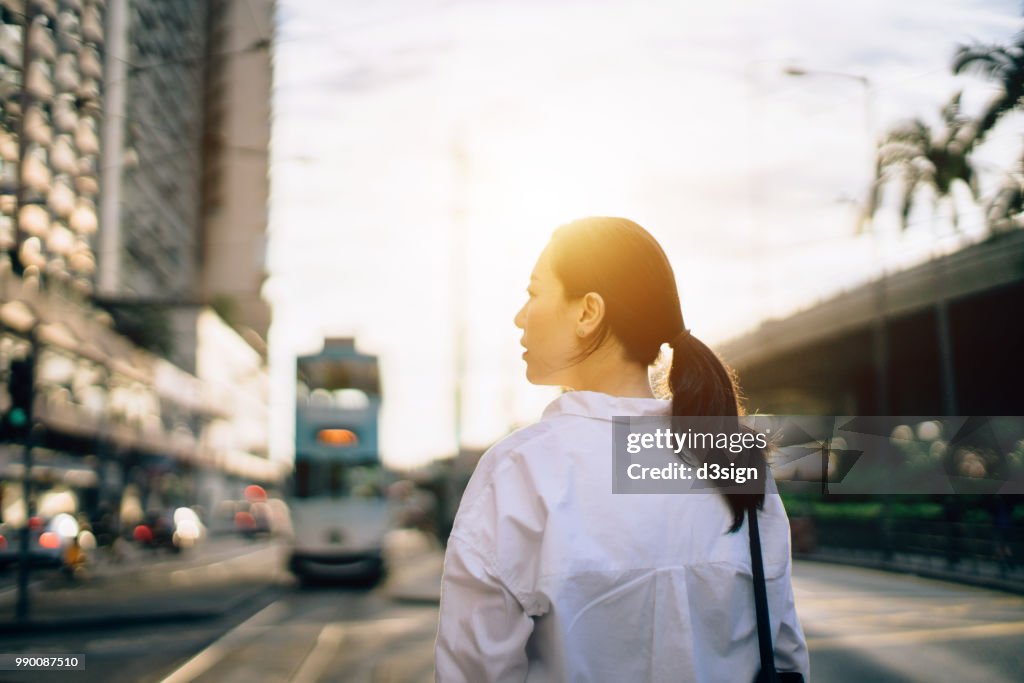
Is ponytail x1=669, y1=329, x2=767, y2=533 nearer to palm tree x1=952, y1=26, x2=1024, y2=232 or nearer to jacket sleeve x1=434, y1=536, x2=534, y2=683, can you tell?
jacket sleeve x1=434, y1=536, x2=534, y2=683

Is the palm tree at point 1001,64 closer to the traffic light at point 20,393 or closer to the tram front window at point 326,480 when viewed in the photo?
the traffic light at point 20,393

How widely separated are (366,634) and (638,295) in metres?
11.8

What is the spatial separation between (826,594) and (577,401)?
15952mm

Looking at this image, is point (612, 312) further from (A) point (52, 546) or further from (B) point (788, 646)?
(A) point (52, 546)

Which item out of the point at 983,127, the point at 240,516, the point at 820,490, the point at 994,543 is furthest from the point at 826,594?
the point at 240,516

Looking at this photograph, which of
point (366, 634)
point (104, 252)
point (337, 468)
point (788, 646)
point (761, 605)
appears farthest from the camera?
point (104, 252)

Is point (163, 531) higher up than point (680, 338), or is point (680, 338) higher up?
point (680, 338)

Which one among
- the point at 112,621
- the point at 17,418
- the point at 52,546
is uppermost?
the point at 17,418

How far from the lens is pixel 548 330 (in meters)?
1.69

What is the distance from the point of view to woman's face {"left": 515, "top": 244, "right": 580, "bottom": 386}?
168 cm

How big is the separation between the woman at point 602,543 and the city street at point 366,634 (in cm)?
743

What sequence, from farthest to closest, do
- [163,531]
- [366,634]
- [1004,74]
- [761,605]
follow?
[163,531], [366,634], [1004,74], [761,605]

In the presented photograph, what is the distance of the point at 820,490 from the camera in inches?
89.7

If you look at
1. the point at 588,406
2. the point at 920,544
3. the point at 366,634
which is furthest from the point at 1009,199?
the point at 920,544
